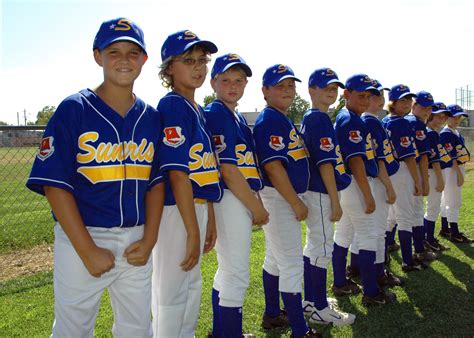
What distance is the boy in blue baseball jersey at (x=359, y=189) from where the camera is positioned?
153 inches

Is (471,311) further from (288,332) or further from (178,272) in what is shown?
(178,272)

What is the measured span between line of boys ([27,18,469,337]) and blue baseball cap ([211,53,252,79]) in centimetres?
1

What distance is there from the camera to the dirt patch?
16.2 ft

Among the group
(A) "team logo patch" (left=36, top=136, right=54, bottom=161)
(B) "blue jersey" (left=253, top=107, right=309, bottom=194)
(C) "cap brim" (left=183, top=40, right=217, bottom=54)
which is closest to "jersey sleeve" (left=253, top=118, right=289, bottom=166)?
(B) "blue jersey" (left=253, top=107, right=309, bottom=194)

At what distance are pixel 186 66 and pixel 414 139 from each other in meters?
3.59

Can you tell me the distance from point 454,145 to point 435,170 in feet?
3.28

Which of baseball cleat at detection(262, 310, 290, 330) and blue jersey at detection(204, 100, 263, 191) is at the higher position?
blue jersey at detection(204, 100, 263, 191)

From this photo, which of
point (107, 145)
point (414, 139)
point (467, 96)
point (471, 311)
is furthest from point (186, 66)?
point (467, 96)

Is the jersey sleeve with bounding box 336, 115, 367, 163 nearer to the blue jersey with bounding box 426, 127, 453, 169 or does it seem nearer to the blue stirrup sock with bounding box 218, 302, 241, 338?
the blue stirrup sock with bounding box 218, 302, 241, 338

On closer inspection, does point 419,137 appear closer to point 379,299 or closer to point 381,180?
point 381,180

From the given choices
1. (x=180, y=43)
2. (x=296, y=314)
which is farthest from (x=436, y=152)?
(x=180, y=43)

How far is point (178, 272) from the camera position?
8.29 ft

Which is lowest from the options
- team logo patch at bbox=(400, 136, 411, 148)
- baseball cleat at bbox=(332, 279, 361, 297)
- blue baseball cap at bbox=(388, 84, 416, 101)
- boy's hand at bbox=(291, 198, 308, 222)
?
baseball cleat at bbox=(332, 279, 361, 297)

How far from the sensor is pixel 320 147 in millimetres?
3457
